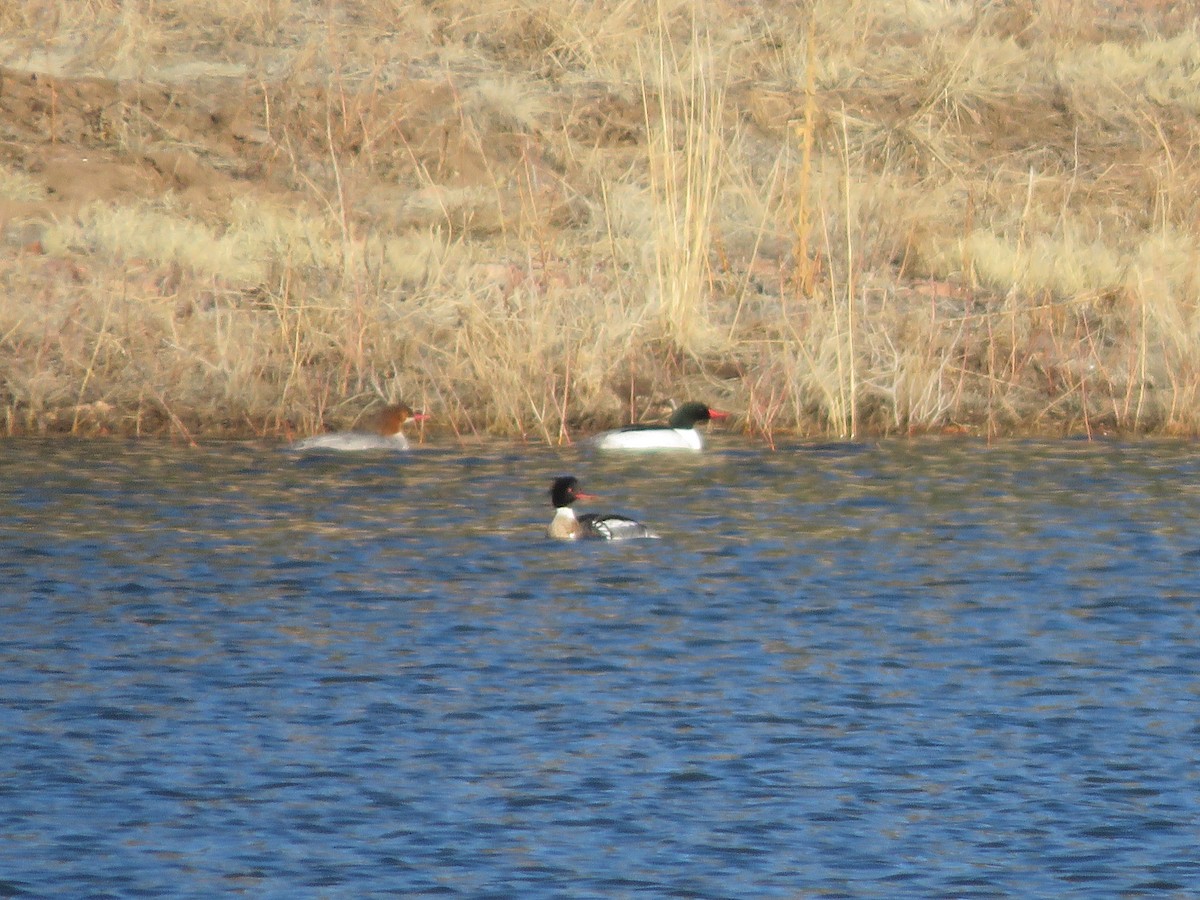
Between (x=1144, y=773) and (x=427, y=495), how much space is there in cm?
702

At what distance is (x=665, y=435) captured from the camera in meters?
16.3

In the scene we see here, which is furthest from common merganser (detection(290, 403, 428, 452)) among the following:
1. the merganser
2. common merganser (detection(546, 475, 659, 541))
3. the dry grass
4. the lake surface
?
common merganser (detection(546, 475, 659, 541))

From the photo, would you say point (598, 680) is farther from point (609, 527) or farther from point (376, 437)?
point (376, 437)

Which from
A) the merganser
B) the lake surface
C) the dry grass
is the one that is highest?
the dry grass

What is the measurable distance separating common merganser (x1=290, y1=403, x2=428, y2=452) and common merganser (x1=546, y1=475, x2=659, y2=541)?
272cm

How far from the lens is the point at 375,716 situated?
9.48 meters

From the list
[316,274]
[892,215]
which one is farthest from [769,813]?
[892,215]

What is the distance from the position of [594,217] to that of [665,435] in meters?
5.13

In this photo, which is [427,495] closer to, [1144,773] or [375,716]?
[375,716]

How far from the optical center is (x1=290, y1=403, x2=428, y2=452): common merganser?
52.8ft

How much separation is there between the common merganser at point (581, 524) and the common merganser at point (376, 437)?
8.94ft

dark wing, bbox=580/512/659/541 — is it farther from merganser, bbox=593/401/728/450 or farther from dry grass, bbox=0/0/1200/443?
dry grass, bbox=0/0/1200/443

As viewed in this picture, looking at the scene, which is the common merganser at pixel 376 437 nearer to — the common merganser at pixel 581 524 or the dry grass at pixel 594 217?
the dry grass at pixel 594 217

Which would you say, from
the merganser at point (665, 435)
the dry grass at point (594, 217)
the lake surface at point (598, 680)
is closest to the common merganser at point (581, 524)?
the lake surface at point (598, 680)
